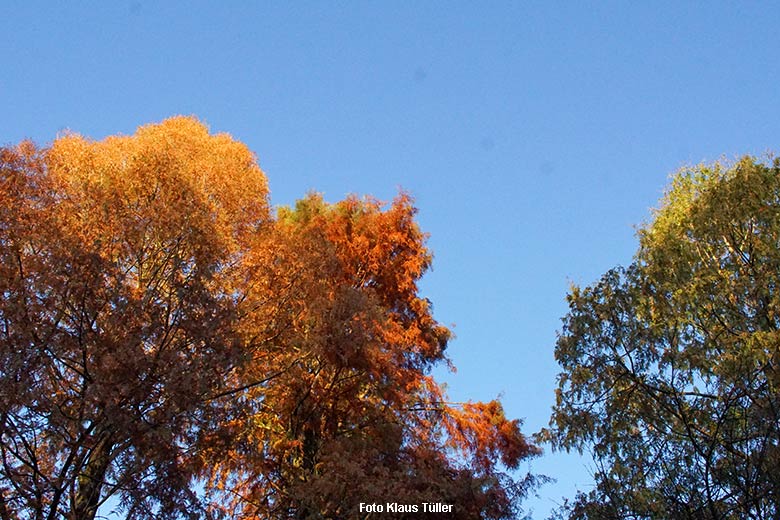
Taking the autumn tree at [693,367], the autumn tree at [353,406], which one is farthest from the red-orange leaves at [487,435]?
the autumn tree at [693,367]

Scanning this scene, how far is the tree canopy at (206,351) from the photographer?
1019cm

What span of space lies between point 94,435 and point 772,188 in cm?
1088

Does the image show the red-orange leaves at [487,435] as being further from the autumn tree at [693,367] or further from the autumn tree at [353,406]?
the autumn tree at [693,367]

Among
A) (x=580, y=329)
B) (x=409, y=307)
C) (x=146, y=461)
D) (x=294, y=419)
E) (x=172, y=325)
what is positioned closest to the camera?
(x=146, y=461)

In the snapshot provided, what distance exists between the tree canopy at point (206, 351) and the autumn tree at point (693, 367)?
2643 millimetres

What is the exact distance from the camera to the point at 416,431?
52.2ft

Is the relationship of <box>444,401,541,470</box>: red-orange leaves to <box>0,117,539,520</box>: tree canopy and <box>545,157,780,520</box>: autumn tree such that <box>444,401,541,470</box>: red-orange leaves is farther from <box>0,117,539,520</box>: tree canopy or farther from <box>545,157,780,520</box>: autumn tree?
<box>545,157,780,520</box>: autumn tree

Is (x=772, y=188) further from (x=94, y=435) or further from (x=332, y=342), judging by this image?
(x=94, y=435)

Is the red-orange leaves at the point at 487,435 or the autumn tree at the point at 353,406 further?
the red-orange leaves at the point at 487,435

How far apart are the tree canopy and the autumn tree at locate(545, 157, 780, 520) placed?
264 cm

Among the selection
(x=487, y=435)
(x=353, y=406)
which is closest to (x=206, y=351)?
(x=353, y=406)

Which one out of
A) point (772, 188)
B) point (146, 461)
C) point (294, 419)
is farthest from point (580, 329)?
point (146, 461)

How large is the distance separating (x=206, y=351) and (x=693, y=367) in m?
6.91

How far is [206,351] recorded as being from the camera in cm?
1089
